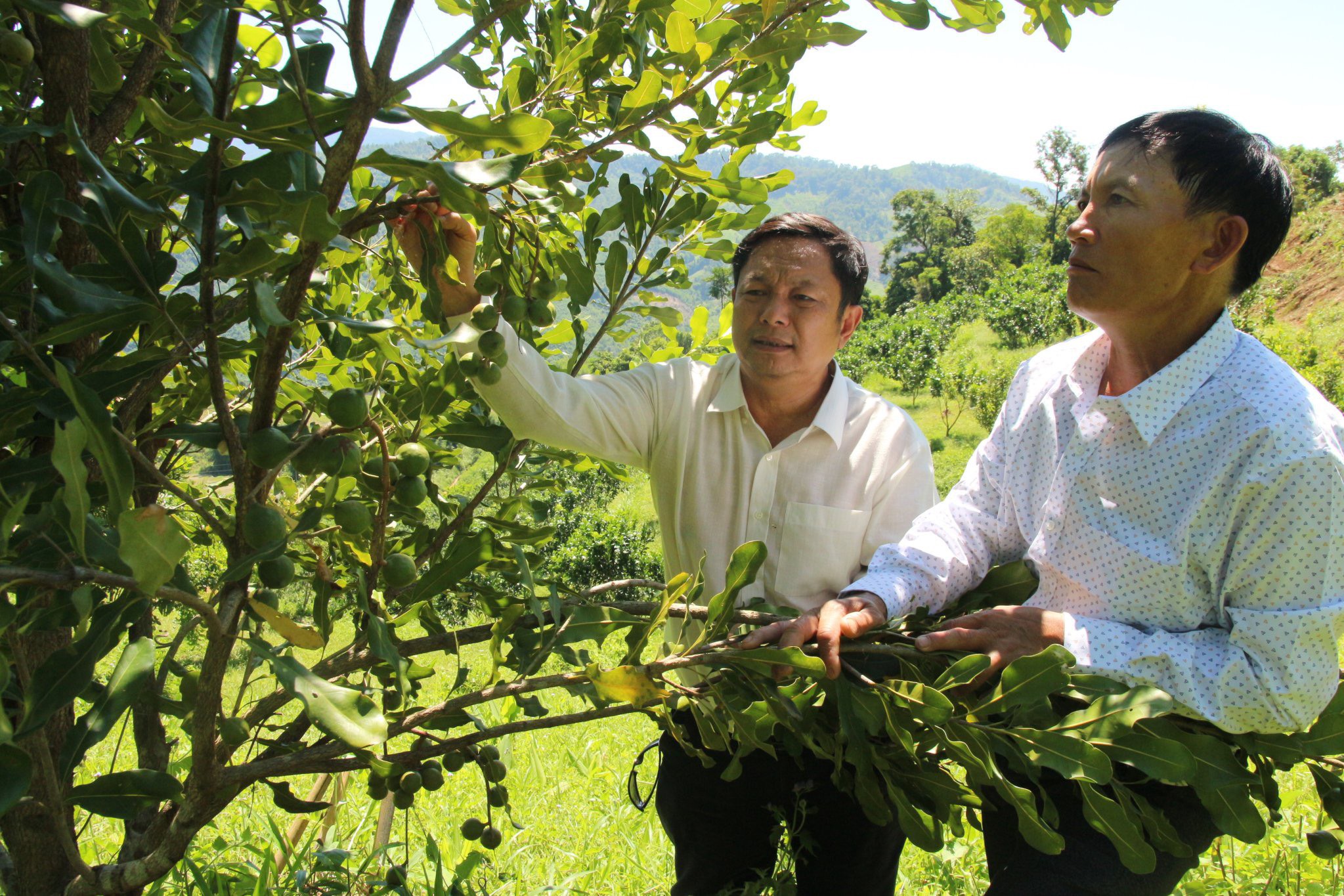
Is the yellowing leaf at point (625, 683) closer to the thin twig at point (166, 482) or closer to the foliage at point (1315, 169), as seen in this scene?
the thin twig at point (166, 482)

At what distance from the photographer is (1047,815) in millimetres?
1271

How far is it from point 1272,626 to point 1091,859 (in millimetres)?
430

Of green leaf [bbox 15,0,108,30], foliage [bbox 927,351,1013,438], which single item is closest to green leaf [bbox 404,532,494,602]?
green leaf [bbox 15,0,108,30]

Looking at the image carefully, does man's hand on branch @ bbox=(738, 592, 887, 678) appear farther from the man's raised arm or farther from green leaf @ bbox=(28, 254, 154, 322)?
green leaf @ bbox=(28, 254, 154, 322)

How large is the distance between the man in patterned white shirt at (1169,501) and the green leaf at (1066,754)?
169mm

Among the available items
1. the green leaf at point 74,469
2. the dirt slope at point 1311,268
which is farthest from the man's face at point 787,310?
the dirt slope at point 1311,268

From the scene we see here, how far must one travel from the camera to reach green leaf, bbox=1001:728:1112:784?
108cm

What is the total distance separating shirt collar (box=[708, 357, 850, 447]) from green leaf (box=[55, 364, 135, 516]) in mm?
1292

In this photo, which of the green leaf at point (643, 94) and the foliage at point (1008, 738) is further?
the green leaf at point (643, 94)

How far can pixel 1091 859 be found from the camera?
139 cm

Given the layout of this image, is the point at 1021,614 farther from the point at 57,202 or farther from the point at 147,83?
the point at 147,83

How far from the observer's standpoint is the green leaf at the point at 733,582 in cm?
122

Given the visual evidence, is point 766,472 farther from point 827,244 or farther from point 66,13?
point 66,13

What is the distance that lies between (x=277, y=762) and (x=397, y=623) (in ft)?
0.74
